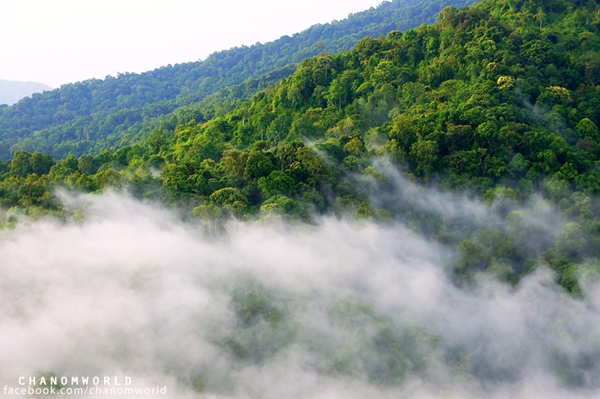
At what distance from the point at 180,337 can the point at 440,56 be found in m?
30.1

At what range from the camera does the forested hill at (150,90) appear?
276ft

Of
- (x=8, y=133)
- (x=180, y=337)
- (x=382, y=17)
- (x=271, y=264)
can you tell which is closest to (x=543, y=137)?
(x=271, y=264)

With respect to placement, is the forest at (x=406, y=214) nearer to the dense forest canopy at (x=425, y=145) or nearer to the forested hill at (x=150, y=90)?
the dense forest canopy at (x=425, y=145)

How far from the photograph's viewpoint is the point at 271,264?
27.8 metres

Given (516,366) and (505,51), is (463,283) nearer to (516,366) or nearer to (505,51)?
(516,366)

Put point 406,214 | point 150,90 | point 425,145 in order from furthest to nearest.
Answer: point 150,90
point 425,145
point 406,214

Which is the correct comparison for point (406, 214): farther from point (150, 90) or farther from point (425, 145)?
point (150, 90)

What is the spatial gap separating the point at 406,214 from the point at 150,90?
10419 cm

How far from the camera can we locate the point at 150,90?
126 metres

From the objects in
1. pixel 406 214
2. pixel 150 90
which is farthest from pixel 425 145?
pixel 150 90

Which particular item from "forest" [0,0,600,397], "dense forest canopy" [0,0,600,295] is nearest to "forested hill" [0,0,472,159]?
"dense forest canopy" [0,0,600,295]

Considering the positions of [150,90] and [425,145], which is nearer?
[425,145]

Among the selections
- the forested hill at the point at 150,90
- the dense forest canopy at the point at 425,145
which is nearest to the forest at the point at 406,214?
the dense forest canopy at the point at 425,145

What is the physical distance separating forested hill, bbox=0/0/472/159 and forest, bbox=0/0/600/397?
134 ft
